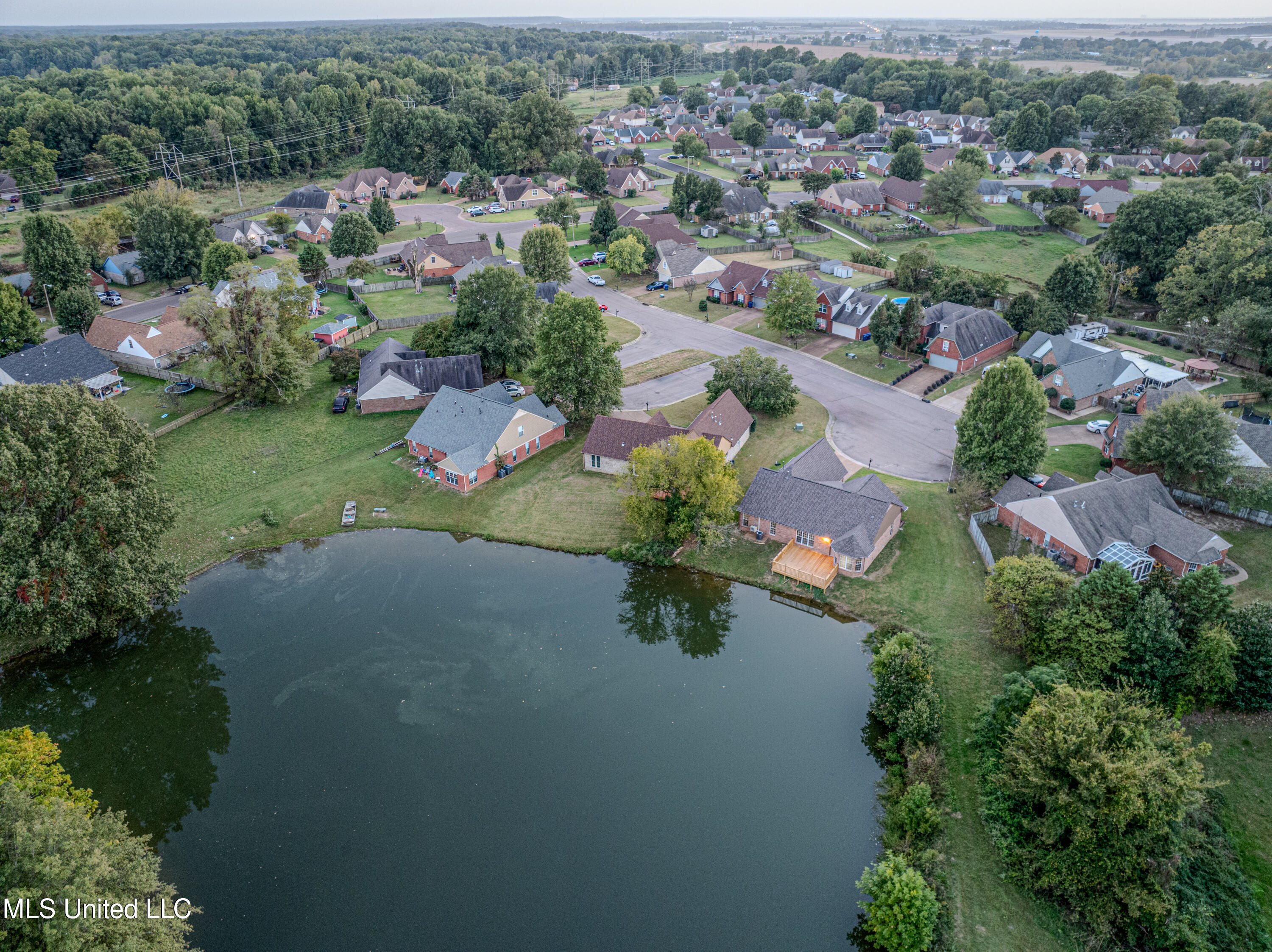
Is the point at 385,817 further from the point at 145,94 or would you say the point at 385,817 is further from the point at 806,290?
the point at 145,94

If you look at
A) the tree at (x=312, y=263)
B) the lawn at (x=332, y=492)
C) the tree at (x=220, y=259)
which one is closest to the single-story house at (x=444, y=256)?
the tree at (x=312, y=263)

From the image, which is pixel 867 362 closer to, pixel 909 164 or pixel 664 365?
pixel 664 365

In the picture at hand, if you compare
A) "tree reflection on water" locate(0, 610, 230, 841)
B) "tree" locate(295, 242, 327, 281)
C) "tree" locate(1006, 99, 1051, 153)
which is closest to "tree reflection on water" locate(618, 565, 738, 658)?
"tree reflection on water" locate(0, 610, 230, 841)

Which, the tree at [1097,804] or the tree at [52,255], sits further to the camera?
the tree at [52,255]

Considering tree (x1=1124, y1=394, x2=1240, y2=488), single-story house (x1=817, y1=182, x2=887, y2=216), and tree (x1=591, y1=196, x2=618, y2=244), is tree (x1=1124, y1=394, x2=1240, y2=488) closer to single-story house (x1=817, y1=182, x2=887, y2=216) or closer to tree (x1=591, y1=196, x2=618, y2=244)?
tree (x1=591, y1=196, x2=618, y2=244)

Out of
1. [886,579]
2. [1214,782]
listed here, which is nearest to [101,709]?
[886,579]

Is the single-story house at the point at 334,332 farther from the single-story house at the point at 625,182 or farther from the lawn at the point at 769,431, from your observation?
the single-story house at the point at 625,182

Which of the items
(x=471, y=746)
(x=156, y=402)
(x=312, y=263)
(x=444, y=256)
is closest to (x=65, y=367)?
(x=156, y=402)
